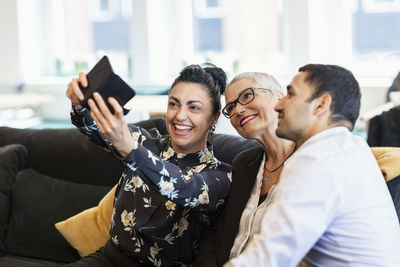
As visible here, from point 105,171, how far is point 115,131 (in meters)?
1.25

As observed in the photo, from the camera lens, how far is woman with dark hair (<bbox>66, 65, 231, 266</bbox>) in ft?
6.41

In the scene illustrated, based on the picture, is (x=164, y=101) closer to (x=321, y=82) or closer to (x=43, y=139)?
(x=43, y=139)

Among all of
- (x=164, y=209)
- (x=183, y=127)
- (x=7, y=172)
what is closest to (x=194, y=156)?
(x=183, y=127)

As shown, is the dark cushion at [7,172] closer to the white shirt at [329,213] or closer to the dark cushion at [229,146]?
the dark cushion at [229,146]

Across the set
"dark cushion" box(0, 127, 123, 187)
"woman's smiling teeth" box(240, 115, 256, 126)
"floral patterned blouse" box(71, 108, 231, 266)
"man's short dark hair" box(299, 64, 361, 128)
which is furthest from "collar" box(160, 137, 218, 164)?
"man's short dark hair" box(299, 64, 361, 128)

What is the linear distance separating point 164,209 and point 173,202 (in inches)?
7.1

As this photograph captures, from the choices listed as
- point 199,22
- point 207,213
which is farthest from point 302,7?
point 207,213

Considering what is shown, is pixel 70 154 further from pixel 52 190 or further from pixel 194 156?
pixel 194 156

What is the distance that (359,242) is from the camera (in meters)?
1.30

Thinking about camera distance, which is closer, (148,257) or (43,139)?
(148,257)

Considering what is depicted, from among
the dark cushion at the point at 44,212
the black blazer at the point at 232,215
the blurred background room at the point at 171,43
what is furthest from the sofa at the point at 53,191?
the blurred background room at the point at 171,43

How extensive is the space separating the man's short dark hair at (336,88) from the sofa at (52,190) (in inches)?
46.1

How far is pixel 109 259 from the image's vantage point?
7.36 feet

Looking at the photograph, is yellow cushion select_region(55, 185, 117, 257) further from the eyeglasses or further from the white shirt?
the white shirt
